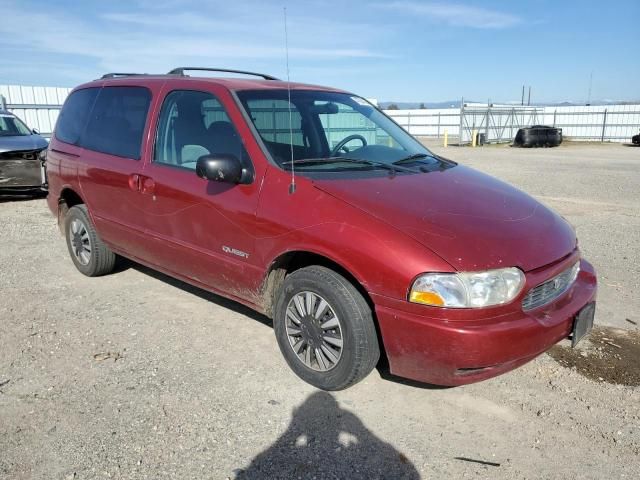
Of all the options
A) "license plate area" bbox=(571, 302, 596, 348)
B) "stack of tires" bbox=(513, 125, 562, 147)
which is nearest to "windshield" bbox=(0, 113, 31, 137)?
"license plate area" bbox=(571, 302, 596, 348)

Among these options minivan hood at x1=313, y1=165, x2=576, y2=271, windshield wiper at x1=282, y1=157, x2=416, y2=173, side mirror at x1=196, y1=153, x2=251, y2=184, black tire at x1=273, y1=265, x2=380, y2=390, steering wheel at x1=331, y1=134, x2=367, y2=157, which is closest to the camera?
minivan hood at x1=313, y1=165, x2=576, y2=271

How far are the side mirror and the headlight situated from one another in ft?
4.45

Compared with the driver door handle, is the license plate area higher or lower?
lower

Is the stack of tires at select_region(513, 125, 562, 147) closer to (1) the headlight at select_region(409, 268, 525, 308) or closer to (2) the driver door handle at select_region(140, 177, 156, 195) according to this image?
(2) the driver door handle at select_region(140, 177, 156, 195)

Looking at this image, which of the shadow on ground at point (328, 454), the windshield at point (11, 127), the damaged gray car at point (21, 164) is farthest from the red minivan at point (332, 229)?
the windshield at point (11, 127)

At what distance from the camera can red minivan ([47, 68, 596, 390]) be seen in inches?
105

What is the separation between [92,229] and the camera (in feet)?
16.3

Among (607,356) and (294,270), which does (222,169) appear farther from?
(607,356)

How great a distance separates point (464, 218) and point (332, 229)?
2.46 feet

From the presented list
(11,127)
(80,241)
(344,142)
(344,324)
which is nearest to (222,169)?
(344,142)

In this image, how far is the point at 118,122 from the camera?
4539 millimetres

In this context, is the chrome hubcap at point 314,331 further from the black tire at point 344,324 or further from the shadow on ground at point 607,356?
the shadow on ground at point 607,356

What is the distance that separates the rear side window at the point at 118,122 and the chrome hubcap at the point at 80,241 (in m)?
0.81

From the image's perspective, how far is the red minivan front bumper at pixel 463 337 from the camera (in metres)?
2.61
